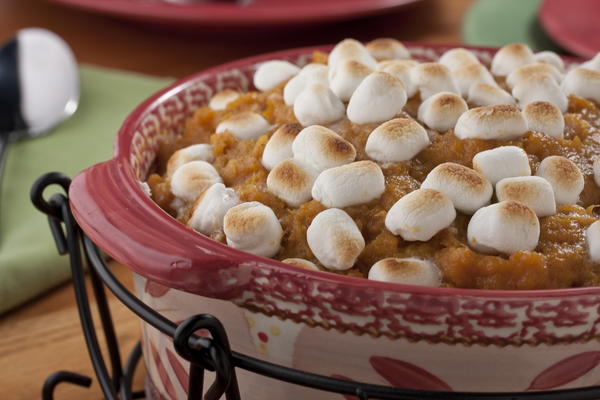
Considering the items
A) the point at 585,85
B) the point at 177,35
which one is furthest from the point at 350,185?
the point at 177,35

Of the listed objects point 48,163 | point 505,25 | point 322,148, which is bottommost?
point 48,163

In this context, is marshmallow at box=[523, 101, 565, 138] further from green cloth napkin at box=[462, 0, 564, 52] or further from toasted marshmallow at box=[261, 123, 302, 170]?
green cloth napkin at box=[462, 0, 564, 52]

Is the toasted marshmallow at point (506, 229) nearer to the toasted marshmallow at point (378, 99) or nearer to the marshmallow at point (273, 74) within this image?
the toasted marshmallow at point (378, 99)

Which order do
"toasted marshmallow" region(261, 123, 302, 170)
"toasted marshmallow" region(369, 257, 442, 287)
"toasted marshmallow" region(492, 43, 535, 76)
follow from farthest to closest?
"toasted marshmallow" region(492, 43, 535, 76) < "toasted marshmallow" region(261, 123, 302, 170) < "toasted marshmallow" region(369, 257, 442, 287)

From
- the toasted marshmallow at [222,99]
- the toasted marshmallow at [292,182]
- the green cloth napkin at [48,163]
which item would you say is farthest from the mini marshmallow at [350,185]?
the green cloth napkin at [48,163]

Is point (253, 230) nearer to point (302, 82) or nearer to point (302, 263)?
point (302, 263)

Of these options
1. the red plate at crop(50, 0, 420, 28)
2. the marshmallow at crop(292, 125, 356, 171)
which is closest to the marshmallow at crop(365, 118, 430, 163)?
the marshmallow at crop(292, 125, 356, 171)
